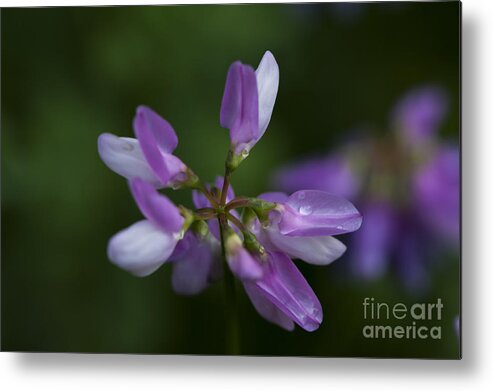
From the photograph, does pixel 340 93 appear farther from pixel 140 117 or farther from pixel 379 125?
pixel 140 117

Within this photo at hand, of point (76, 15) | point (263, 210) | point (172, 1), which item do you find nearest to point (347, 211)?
point (263, 210)

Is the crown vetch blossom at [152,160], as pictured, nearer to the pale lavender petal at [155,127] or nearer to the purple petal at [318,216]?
the pale lavender petal at [155,127]

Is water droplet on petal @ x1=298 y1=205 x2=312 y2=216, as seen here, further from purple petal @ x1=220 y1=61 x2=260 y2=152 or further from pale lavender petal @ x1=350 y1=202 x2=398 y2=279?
pale lavender petal @ x1=350 y1=202 x2=398 y2=279

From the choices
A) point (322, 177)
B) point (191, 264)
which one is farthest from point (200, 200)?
point (322, 177)

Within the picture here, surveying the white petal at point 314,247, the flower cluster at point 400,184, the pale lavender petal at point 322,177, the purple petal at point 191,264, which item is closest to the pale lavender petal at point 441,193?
the flower cluster at point 400,184

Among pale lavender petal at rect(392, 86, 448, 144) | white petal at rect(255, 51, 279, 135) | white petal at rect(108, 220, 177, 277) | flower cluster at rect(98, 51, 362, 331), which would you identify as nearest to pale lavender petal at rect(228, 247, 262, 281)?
flower cluster at rect(98, 51, 362, 331)

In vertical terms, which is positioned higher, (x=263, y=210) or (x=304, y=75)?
(x=304, y=75)

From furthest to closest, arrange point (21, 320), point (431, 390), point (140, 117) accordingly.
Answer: point (21, 320) → point (431, 390) → point (140, 117)
